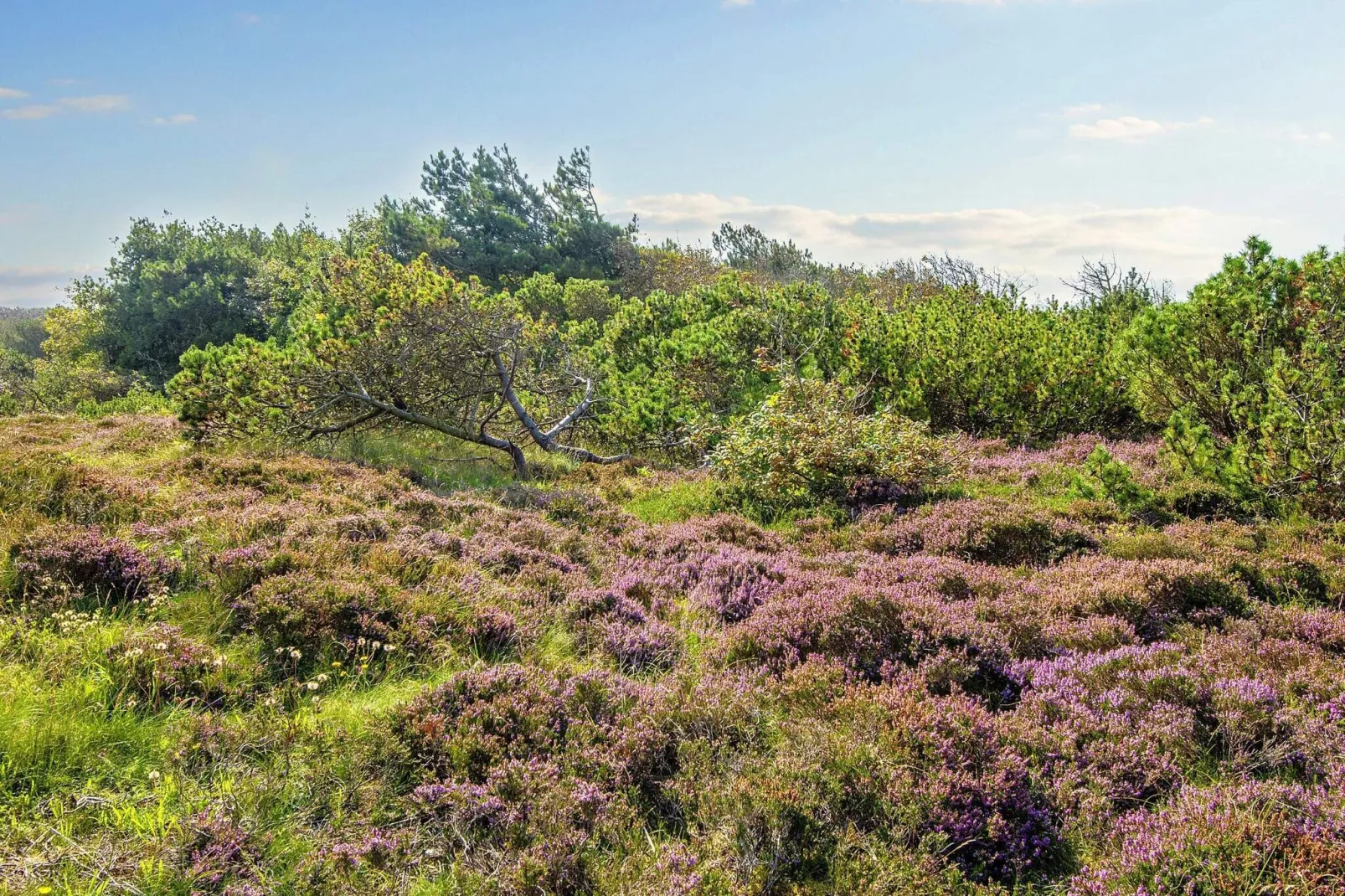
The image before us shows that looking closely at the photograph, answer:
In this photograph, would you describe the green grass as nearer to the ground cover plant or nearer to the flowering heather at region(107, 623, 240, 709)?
the ground cover plant

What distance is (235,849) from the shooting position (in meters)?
2.77

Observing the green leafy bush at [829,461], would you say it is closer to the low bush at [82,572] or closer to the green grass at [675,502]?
the green grass at [675,502]

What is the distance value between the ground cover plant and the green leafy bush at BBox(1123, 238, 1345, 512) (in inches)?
24.5

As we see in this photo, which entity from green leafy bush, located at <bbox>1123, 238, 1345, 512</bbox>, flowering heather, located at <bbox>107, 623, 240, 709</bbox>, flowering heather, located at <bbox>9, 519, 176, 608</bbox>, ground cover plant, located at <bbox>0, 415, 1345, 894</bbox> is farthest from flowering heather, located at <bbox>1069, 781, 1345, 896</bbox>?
Answer: flowering heather, located at <bbox>9, 519, 176, 608</bbox>

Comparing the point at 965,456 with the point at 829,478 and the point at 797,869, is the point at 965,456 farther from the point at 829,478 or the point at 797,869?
the point at 797,869

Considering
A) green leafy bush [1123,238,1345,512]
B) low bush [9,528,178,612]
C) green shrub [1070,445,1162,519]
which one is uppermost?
green leafy bush [1123,238,1345,512]

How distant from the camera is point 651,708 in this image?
3994 mm

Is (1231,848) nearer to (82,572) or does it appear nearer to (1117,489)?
(1117,489)

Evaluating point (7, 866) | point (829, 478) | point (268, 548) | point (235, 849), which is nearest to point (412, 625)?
point (268, 548)

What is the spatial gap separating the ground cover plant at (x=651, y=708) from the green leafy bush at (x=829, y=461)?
197 cm

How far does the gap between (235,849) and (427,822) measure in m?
0.75

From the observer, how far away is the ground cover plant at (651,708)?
2830 millimetres

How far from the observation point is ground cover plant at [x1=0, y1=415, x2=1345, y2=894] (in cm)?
283

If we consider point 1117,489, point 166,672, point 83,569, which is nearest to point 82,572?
point 83,569
